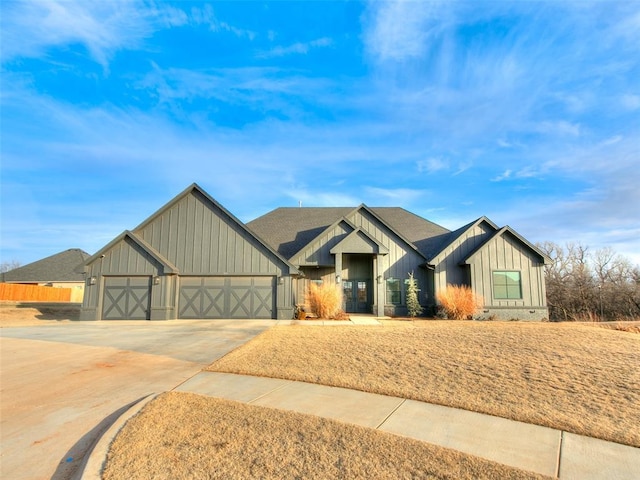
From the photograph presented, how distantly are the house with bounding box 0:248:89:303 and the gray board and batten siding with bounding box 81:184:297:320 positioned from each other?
25507 mm

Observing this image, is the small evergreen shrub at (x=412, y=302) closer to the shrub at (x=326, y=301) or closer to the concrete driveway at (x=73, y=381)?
the shrub at (x=326, y=301)

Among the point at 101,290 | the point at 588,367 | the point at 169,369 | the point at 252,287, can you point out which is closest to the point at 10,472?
the point at 169,369

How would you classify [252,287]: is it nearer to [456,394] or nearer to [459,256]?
[459,256]

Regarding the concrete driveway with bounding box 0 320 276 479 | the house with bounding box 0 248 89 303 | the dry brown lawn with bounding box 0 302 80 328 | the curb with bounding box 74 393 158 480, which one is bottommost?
the dry brown lawn with bounding box 0 302 80 328

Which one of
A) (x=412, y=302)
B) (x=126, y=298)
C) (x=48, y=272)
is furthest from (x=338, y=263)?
(x=48, y=272)

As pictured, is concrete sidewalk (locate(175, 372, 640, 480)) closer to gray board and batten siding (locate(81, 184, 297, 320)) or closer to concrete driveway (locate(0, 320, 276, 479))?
concrete driveway (locate(0, 320, 276, 479))

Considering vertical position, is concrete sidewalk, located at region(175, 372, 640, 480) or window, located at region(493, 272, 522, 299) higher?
window, located at region(493, 272, 522, 299)

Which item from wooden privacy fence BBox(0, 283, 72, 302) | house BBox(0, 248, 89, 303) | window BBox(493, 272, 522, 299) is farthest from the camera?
house BBox(0, 248, 89, 303)

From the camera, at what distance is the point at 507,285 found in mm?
20266

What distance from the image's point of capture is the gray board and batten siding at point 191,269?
61.6ft

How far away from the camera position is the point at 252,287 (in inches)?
758

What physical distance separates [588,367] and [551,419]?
3.30 m

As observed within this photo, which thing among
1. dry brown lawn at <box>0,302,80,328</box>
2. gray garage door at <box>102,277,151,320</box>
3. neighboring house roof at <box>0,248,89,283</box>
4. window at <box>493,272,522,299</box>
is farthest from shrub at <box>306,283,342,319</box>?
neighboring house roof at <box>0,248,89,283</box>

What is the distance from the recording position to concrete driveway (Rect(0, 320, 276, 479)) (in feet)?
13.7
